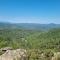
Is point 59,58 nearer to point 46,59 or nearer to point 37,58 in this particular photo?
point 46,59

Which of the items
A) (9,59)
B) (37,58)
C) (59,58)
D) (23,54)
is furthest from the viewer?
(37,58)

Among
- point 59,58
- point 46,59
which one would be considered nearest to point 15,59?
point 59,58

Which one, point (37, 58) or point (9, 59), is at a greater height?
point (9, 59)

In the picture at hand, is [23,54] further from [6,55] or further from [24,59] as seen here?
[6,55]

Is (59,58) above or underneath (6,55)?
underneath

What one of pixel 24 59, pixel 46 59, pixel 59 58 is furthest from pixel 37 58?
pixel 24 59

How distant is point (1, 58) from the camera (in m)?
17.3

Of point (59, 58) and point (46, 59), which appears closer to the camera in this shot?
point (59, 58)

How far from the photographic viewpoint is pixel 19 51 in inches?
735

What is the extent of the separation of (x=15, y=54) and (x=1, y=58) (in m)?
1.59

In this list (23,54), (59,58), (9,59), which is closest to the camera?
(9,59)

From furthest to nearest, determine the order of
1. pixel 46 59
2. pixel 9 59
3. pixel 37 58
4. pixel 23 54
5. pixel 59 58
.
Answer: pixel 37 58, pixel 46 59, pixel 59 58, pixel 23 54, pixel 9 59

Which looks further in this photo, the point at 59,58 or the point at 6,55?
the point at 59,58

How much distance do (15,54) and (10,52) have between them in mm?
611
